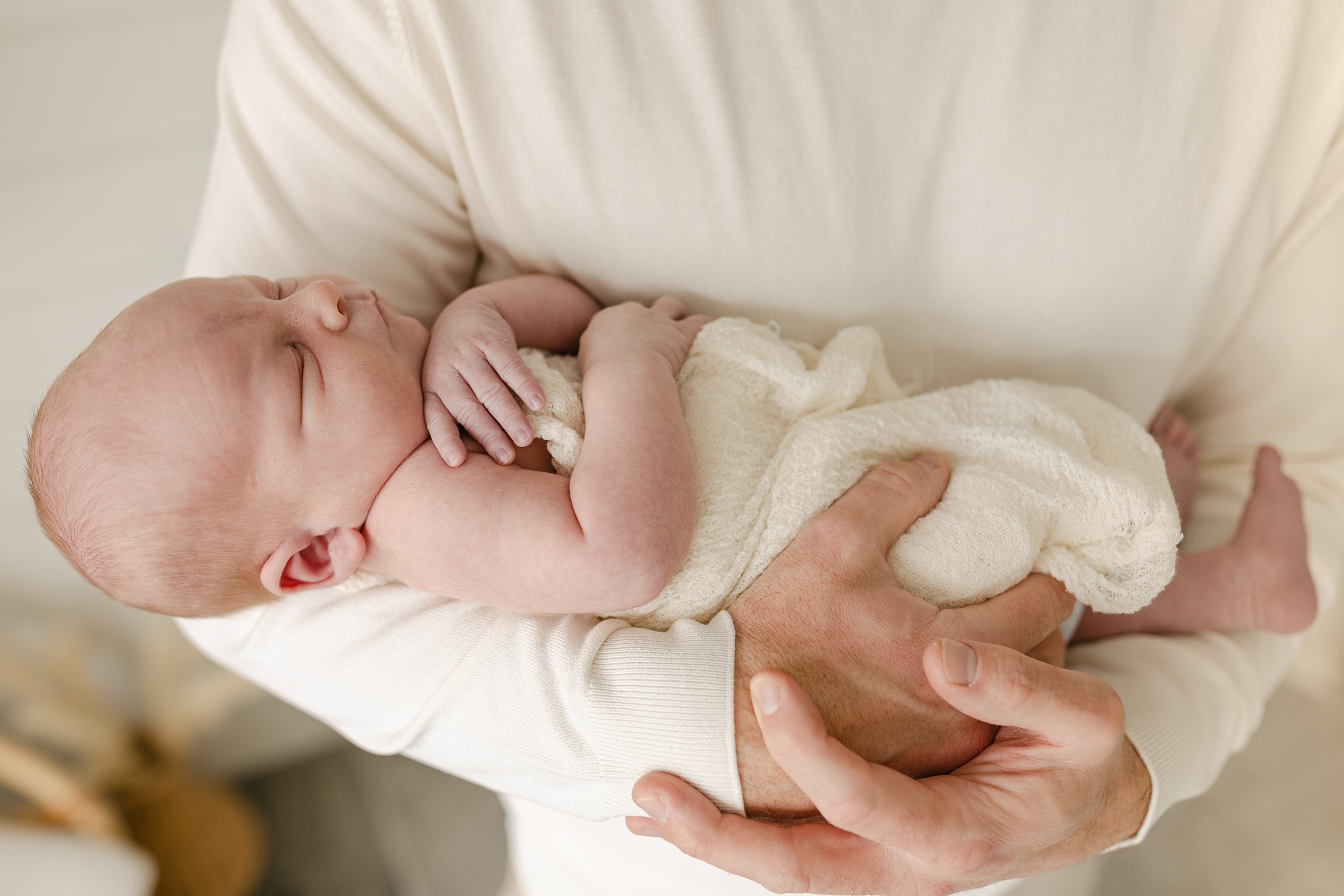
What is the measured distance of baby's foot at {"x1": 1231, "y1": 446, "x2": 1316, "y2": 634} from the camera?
49.6 inches

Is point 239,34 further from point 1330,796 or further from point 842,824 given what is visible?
point 1330,796

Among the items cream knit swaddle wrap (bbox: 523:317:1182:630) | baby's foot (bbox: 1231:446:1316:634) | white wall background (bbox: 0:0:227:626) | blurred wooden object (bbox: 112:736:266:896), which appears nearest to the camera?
cream knit swaddle wrap (bbox: 523:317:1182:630)

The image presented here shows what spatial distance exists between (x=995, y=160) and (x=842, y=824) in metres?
0.88

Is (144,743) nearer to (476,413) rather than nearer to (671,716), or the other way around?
(476,413)

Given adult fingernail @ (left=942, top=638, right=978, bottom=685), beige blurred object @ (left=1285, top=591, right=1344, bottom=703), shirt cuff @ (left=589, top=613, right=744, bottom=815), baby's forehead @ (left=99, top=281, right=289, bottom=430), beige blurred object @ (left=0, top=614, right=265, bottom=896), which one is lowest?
beige blurred object @ (left=1285, top=591, right=1344, bottom=703)

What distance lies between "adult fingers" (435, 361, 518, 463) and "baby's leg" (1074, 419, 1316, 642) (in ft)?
3.30

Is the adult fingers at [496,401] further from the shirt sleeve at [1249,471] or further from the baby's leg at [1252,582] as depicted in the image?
the baby's leg at [1252,582]

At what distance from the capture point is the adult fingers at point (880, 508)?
98 cm

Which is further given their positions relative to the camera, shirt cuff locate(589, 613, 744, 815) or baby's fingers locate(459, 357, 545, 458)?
baby's fingers locate(459, 357, 545, 458)

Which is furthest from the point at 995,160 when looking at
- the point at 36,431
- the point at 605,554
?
the point at 36,431

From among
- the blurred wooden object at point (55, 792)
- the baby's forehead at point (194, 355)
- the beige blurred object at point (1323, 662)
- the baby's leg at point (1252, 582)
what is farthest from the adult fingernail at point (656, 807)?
the beige blurred object at point (1323, 662)

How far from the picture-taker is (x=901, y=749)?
96cm

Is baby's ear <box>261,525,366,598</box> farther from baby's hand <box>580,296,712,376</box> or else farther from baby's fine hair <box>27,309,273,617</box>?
baby's hand <box>580,296,712,376</box>

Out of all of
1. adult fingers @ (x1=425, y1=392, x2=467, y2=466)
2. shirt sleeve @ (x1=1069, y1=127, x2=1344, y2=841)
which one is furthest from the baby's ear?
shirt sleeve @ (x1=1069, y1=127, x2=1344, y2=841)
